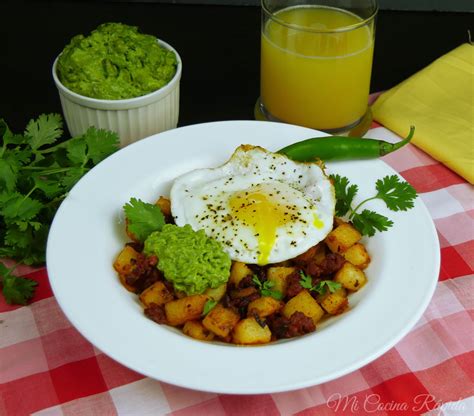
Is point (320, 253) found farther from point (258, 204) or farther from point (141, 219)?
point (141, 219)

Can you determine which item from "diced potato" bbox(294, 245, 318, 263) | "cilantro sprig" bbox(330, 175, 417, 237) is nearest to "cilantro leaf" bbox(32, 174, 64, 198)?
"diced potato" bbox(294, 245, 318, 263)

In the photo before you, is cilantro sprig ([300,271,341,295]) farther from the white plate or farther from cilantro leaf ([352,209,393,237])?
cilantro leaf ([352,209,393,237])

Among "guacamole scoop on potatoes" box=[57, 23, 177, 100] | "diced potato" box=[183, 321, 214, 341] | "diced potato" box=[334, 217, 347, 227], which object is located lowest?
"diced potato" box=[183, 321, 214, 341]

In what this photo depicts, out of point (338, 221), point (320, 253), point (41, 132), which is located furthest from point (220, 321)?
point (41, 132)

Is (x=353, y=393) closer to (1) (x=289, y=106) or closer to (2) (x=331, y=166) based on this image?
(2) (x=331, y=166)

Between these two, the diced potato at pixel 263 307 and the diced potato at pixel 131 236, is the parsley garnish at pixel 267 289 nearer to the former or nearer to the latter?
the diced potato at pixel 263 307

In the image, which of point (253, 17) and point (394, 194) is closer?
point (394, 194)

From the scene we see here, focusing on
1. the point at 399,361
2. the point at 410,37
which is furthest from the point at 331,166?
the point at 410,37

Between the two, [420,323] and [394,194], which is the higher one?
[394,194]
